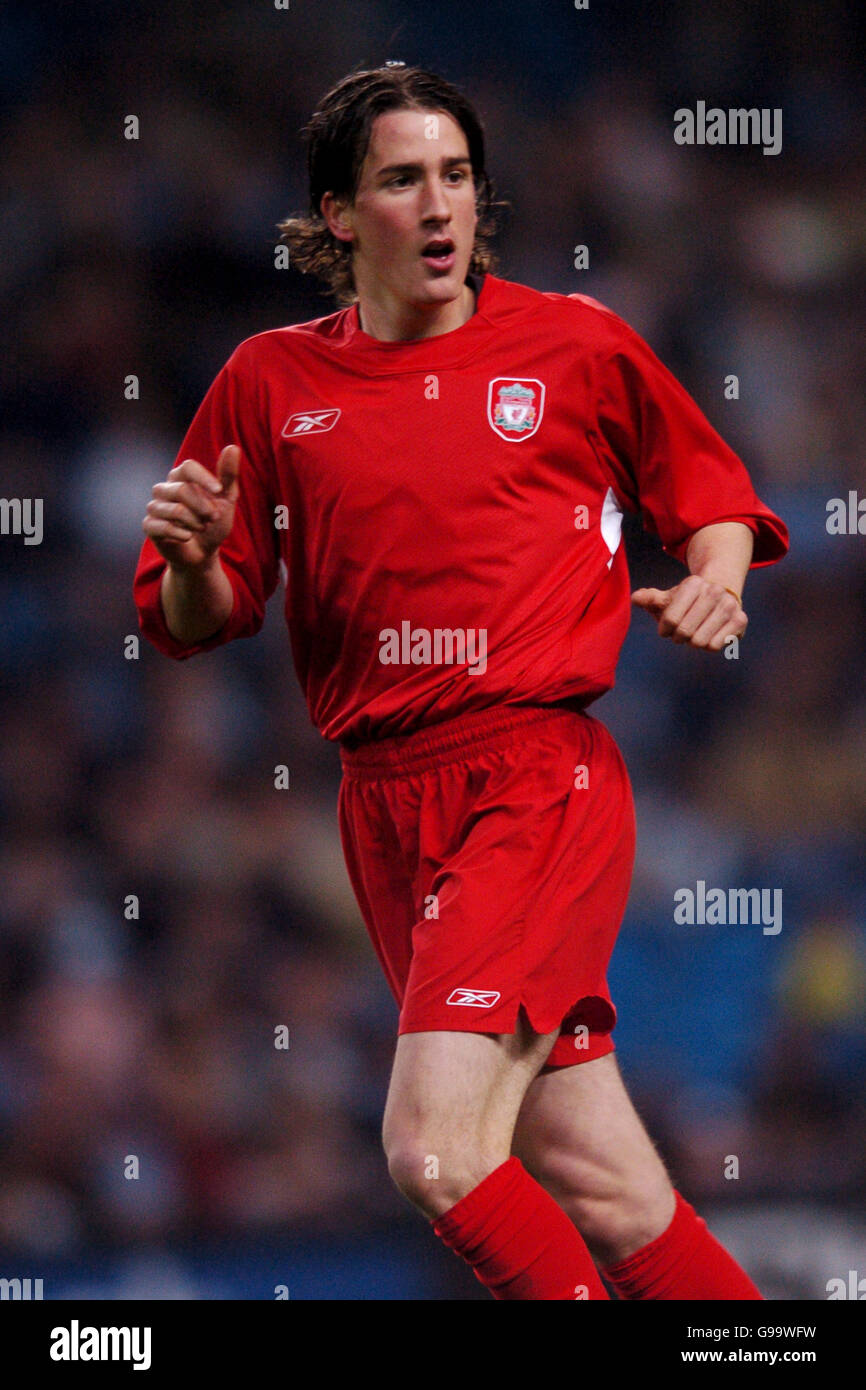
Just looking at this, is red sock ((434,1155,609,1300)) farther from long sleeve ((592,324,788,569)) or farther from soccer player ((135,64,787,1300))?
long sleeve ((592,324,788,569))

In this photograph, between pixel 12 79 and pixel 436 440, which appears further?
pixel 12 79

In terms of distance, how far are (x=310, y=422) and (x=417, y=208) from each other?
364 mm

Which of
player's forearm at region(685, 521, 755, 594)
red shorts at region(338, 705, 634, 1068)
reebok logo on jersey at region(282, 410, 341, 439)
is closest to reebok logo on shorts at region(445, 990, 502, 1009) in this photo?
red shorts at region(338, 705, 634, 1068)

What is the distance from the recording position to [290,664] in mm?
4770

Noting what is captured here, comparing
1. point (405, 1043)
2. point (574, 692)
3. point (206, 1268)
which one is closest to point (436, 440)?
point (574, 692)

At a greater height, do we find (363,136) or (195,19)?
(195,19)

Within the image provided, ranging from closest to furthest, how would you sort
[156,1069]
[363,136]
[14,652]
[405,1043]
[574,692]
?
[405,1043], [574,692], [363,136], [156,1069], [14,652]

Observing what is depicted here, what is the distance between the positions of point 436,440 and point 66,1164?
2.32 meters

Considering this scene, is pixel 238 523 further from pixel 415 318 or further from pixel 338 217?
pixel 338 217

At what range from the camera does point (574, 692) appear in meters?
2.58

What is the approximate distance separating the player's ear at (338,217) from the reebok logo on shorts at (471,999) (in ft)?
4.20

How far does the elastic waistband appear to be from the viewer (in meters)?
2.54

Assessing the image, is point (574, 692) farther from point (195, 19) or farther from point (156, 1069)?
point (195, 19)

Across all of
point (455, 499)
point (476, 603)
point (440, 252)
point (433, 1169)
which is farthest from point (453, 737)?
point (440, 252)
